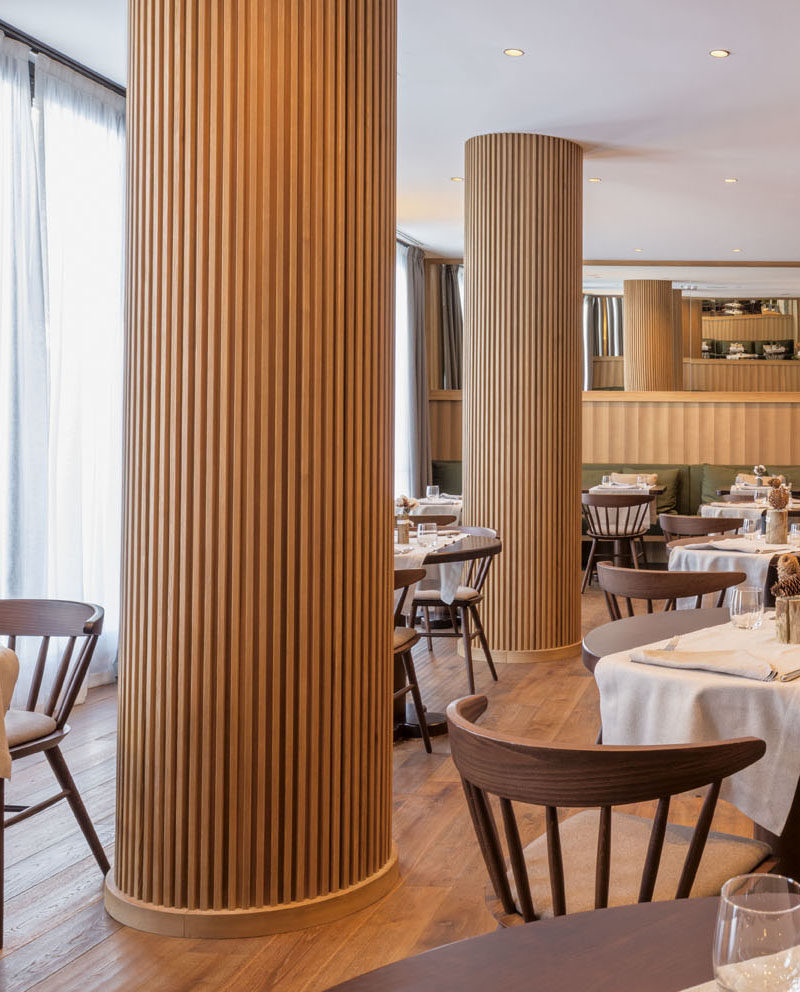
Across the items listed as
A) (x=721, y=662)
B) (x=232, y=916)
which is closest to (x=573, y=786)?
(x=721, y=662)

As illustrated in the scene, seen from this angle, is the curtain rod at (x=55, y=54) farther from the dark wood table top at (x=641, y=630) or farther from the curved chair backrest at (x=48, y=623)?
the dark wood table top at (x=641, y=630)

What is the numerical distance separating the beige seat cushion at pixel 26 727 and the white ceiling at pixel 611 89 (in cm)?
323

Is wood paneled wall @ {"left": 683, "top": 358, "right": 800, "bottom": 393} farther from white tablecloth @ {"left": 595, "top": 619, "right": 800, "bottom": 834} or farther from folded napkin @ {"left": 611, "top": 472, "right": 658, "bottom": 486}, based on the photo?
white tablecloth @ {"left": 595, "top": 619, "right": 800, "bottom": 834}

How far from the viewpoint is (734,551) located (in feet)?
16.5

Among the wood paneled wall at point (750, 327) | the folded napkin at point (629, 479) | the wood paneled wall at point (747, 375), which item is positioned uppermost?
the wood paneled wall at point (750, 327)

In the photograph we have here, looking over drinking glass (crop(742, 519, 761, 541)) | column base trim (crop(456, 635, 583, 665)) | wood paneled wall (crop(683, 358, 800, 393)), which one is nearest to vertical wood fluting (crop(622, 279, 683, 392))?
wood paneled wall (crop(683, 358, 800, 393))

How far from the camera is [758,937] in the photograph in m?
0.79

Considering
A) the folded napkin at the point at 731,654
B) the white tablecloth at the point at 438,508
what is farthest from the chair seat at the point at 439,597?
the folded napkin at the point at 731,654

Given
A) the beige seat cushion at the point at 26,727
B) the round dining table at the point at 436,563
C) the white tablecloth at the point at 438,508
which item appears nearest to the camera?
the beige seat cushion at the point at 26,727

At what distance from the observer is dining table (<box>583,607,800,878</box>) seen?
219 centimetres

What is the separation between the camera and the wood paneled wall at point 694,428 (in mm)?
11078

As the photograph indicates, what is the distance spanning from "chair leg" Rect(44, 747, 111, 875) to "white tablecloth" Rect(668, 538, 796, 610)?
2836 mm

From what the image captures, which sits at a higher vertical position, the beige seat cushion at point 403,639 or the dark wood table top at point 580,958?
the dark wood table top at point 580,958

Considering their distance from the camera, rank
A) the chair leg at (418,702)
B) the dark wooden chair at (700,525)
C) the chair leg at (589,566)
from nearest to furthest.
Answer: the chair leg at (418,702) → the dark wooden chair at (700,525) → the chair leg at (589,566)
